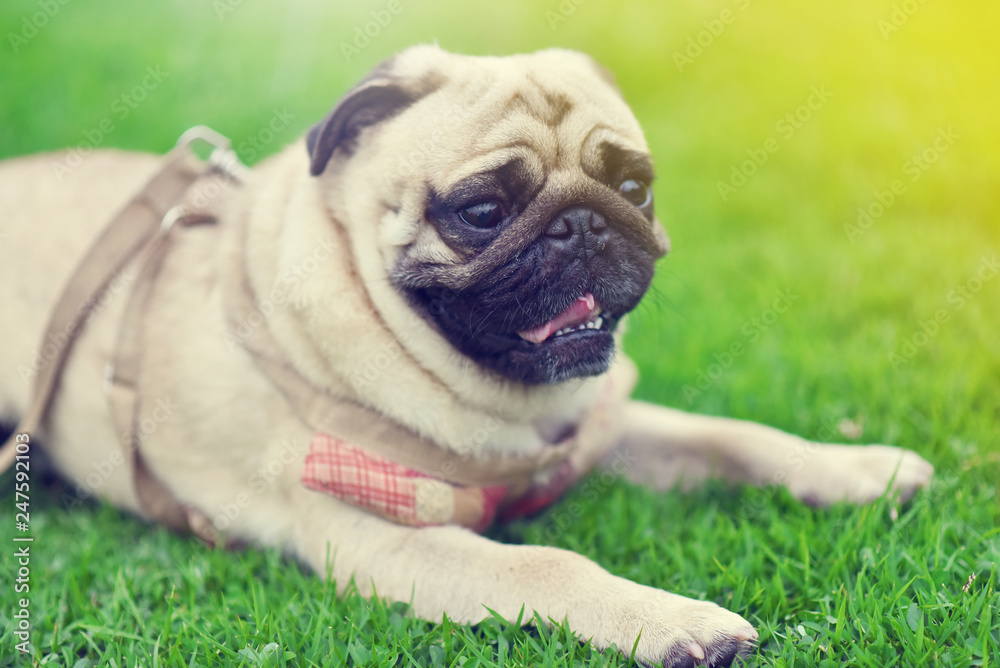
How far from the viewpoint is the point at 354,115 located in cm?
283

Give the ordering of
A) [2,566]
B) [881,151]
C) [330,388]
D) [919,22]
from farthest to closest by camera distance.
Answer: [919,22], [881,151], [2,566], [330,388]

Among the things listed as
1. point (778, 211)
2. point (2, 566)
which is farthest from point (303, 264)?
point (778, 211)

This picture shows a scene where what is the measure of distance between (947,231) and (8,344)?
569 cm

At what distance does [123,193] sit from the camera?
3.62 m

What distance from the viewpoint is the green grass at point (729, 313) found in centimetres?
244

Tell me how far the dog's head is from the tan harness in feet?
1.30

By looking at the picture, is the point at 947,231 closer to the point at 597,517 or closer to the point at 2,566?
the point at 597,517

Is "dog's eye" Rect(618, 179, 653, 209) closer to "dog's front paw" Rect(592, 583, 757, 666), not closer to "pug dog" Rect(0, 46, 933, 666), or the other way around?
"pug dog" Rect(0, 46, 933, 666)

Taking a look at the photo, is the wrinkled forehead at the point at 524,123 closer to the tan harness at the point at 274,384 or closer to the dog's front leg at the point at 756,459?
the tan harness at the point at 274,384

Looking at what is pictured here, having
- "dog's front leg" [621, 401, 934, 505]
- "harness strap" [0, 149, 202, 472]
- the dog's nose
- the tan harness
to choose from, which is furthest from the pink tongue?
"harness strap" [0, 149, 202, 472]

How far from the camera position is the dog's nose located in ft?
8.27

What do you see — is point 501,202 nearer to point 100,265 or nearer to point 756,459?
point 756,459

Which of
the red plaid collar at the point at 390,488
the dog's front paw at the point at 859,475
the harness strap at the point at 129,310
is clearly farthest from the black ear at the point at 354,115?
the dog's front paw at the point at 859,475

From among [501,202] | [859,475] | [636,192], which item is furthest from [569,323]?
[859,475]
